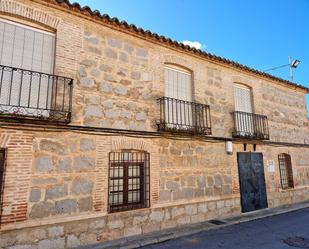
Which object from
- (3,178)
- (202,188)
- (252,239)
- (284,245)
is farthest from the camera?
(202,188)

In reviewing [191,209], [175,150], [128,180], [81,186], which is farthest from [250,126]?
[81,186]

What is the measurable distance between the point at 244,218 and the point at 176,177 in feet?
8.99

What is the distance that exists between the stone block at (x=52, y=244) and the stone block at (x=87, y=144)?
6.20 ft

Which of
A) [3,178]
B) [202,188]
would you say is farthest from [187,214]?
[3,178]

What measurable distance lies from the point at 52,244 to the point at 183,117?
15.3 feet

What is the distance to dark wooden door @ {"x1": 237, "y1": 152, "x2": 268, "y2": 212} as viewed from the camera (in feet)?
27.4

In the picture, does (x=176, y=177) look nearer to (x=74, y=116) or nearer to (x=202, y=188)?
(x=202, y=188)

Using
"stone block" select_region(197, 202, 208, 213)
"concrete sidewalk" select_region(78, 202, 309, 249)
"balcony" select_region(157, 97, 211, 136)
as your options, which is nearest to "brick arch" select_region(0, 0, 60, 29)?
"balcony" select_region(157, 97, 211, 136)

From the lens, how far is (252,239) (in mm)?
5625

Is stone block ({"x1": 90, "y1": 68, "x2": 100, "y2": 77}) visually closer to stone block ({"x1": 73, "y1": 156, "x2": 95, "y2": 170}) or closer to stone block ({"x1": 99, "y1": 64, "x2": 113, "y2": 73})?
stone block ({"x1": 99, "y1": 64, "x2": 113, "y2": 73})

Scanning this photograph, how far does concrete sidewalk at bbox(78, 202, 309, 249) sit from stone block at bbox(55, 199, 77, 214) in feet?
2.63

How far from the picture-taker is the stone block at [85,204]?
517 centimetres

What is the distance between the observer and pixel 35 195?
4680 millimetres

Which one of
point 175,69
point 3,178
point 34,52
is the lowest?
point 3,178
